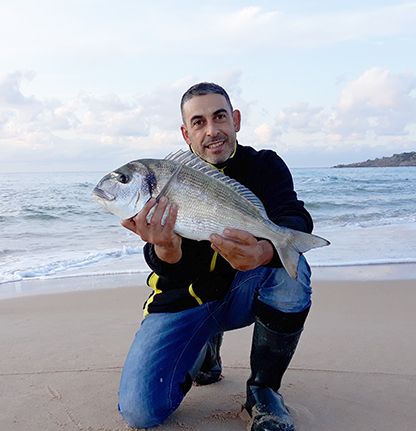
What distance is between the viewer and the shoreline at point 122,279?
678 cm

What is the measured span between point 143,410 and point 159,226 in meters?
1.06

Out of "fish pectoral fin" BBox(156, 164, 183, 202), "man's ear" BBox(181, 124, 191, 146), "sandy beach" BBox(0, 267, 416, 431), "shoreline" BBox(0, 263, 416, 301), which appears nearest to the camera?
"fish pectoral fin" BBox(156, 164, 183, 202)

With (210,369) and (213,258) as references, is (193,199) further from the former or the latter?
(210,369)

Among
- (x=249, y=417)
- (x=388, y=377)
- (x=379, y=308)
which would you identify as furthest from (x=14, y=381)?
(x=379, y=308)

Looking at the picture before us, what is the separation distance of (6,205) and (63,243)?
8.81m

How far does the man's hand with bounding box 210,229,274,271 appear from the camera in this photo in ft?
9.11

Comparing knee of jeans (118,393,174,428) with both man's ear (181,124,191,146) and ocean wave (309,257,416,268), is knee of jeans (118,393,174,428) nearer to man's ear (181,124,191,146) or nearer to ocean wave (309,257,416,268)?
man's ear (181,124,191,146)

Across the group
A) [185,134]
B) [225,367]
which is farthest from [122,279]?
[185,134]

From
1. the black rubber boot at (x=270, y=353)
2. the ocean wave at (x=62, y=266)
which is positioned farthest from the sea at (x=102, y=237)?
the black rubber boot at (x=270, y=353)

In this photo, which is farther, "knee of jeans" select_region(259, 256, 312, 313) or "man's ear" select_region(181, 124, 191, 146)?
"man's ear" select_region(181, 124, 191, 146)

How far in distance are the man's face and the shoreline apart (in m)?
3.75

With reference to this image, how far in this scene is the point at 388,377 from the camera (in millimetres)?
3709

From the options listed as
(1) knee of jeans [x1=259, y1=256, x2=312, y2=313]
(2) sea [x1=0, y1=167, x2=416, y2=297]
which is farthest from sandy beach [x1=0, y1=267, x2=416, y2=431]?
(2) sea [x1=0, y1=167, x2=416, y2=297]

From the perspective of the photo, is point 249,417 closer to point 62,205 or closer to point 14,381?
point 14,381
